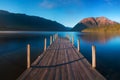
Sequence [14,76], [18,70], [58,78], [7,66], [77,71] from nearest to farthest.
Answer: [58,78] → [77,71] → [14,76] → [18,70] → [7,66]

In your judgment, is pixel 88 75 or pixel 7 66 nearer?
pixel 88 75

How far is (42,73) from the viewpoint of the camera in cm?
951

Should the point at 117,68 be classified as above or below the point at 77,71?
below

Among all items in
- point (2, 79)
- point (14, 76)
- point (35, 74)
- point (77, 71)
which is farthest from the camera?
point (14, 76)

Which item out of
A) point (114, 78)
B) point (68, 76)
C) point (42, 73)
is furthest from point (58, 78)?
point (114, 78)

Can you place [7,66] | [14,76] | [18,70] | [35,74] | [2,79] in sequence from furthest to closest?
[7,66] < [18,70] < [14,76] < [2,79] < [35,74]

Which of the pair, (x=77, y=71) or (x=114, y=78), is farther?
(x=114, y=78)

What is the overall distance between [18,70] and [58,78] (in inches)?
290

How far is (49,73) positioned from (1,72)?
629cm

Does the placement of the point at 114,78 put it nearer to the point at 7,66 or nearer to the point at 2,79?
the point at 2,79

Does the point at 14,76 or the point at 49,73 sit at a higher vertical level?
the point at 49,73

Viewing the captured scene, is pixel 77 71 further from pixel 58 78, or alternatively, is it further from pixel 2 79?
pixel 2 79

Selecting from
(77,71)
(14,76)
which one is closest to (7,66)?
(14,76)

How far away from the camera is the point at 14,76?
1286 cm
